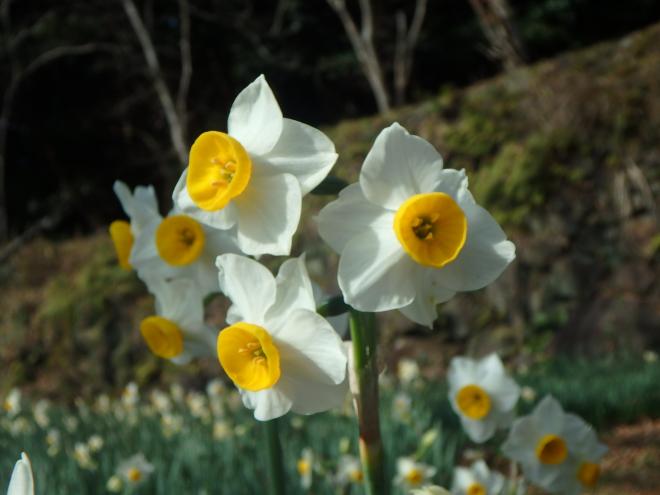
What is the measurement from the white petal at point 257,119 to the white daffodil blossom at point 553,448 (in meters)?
0.72

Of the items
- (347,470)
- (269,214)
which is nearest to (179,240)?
(269,214)

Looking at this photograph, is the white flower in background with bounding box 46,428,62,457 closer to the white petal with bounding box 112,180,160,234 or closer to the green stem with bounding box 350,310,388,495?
the white petal with bounding box 112,180,160,234

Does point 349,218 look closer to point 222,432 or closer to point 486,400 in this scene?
point 486,400

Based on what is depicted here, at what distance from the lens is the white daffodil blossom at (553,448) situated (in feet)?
3.89

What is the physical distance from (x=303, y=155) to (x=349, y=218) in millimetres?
85

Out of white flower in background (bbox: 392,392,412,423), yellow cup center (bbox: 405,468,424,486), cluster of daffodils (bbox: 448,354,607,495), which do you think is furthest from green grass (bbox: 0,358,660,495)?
cluster of daffodils (bbox: 448,354,607,495)

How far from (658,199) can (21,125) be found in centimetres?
806

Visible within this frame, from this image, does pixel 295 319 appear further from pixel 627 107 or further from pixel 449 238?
pixel 627 107

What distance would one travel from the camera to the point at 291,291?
2.23ft

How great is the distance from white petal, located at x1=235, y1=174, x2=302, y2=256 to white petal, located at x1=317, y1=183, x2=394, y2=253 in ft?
0.12

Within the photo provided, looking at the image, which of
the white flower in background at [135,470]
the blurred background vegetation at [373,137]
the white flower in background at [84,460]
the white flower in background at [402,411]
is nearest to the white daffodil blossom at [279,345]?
the white flower in background at [135,470]

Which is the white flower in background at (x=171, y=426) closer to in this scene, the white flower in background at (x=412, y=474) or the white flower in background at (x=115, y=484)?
the white flower in background at (x=115, y=484)

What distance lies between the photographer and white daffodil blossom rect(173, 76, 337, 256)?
0.66m

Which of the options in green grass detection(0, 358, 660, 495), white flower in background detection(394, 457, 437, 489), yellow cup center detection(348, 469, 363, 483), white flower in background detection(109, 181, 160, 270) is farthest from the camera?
green grass detection(0, 358, 660, 495)
